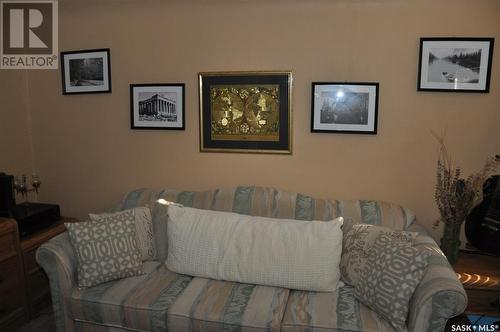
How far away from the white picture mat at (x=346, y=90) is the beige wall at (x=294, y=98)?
6 cm

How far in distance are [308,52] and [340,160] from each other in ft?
2.66

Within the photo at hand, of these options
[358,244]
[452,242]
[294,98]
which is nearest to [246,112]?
[294,98]

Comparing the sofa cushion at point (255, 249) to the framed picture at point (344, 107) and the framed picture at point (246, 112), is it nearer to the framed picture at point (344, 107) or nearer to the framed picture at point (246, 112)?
the framed picture at point (246, 112)

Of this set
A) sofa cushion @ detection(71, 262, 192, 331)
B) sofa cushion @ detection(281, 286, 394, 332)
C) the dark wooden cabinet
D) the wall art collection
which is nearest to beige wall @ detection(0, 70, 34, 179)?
the wall art collection

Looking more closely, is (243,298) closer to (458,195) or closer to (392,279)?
(392,279)

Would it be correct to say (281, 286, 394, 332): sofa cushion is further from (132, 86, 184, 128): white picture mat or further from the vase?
(132, 86, 184, 128): white picture mat

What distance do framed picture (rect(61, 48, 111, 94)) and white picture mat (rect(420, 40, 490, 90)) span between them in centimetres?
238

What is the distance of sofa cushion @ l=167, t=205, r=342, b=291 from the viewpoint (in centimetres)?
224

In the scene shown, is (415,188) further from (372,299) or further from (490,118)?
(372,299)

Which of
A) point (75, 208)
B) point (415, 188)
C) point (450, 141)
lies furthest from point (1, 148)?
point (450, 141)

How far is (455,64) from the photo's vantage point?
2.54m

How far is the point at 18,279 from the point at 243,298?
1671 millimetres

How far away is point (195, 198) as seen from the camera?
110 inches

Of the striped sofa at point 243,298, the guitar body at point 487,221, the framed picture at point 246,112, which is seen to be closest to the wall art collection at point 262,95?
the framed picture at point 246,112
